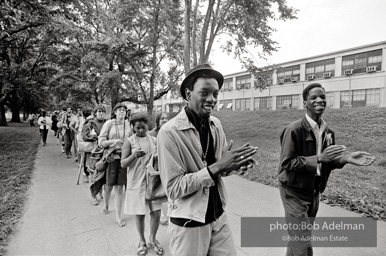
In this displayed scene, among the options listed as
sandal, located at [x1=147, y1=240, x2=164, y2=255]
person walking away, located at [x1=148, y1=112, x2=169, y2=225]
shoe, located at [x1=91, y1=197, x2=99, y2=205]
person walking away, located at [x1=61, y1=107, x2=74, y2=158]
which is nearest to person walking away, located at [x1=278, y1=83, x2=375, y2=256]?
sandal, located at [x1=147, y1=240, x2=164, y2=255]

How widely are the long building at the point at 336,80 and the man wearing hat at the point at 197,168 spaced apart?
22.2 metres

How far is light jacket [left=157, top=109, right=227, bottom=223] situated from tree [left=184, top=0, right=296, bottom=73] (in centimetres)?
901

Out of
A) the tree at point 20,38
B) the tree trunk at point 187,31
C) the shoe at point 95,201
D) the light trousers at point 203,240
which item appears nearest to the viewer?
the light trousers at point 203,240

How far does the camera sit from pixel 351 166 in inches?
302

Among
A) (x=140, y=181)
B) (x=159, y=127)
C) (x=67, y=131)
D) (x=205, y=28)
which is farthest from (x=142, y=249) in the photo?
(x=205, y=28)

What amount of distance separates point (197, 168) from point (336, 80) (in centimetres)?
3865

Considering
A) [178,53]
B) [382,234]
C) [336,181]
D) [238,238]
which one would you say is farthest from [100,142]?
[178,53]

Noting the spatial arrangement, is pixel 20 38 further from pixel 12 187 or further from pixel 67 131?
pixel 12 187

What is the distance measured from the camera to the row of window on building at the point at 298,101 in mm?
30516

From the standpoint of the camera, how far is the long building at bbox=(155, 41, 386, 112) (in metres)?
30.1

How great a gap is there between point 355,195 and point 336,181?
110 cm

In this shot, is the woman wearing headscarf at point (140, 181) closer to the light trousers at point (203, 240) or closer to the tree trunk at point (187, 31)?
the light trousers at point (203, 240)

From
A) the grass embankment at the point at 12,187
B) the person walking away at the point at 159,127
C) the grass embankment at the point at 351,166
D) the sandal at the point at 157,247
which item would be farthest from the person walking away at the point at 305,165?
the grass embankment at the point at 12,187

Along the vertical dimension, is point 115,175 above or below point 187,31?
below
